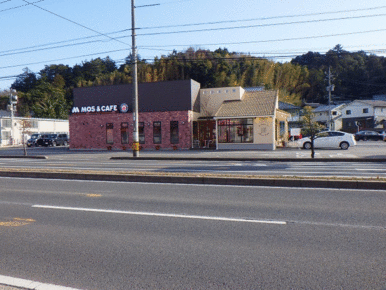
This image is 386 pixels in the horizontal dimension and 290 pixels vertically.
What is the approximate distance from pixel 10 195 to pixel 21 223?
3.38m

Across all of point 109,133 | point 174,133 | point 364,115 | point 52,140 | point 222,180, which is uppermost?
point 364,115

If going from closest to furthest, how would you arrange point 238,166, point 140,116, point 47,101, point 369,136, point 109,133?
point 238,166, point 140,116, point 109,133, point 369,136, point 47,101

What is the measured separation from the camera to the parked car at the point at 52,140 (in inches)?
1789

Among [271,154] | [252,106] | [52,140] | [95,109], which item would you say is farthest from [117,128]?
[271,154]

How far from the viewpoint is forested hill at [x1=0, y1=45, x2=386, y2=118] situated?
5644 centimetres

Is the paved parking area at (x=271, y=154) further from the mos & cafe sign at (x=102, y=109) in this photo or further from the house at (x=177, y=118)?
the mos & cafe sign at (x=102, y=109)

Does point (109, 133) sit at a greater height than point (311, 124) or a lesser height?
lesser

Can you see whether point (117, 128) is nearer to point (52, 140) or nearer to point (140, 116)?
point (140, 116)

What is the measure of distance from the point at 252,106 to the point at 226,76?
2739 cm

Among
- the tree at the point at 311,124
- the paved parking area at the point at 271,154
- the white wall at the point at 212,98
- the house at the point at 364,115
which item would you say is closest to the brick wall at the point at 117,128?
the white wall at the point at 212,98

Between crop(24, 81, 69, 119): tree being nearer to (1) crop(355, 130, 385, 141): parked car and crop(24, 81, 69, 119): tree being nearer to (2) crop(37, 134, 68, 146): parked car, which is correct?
(2) crop(37, 134, 68, 146): parked car

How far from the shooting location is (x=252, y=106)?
30984 millimetres

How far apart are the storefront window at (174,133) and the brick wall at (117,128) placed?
29cm

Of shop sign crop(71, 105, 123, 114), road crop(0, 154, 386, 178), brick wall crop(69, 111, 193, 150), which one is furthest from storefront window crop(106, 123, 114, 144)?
road crop(0, 154, 386, 178)
